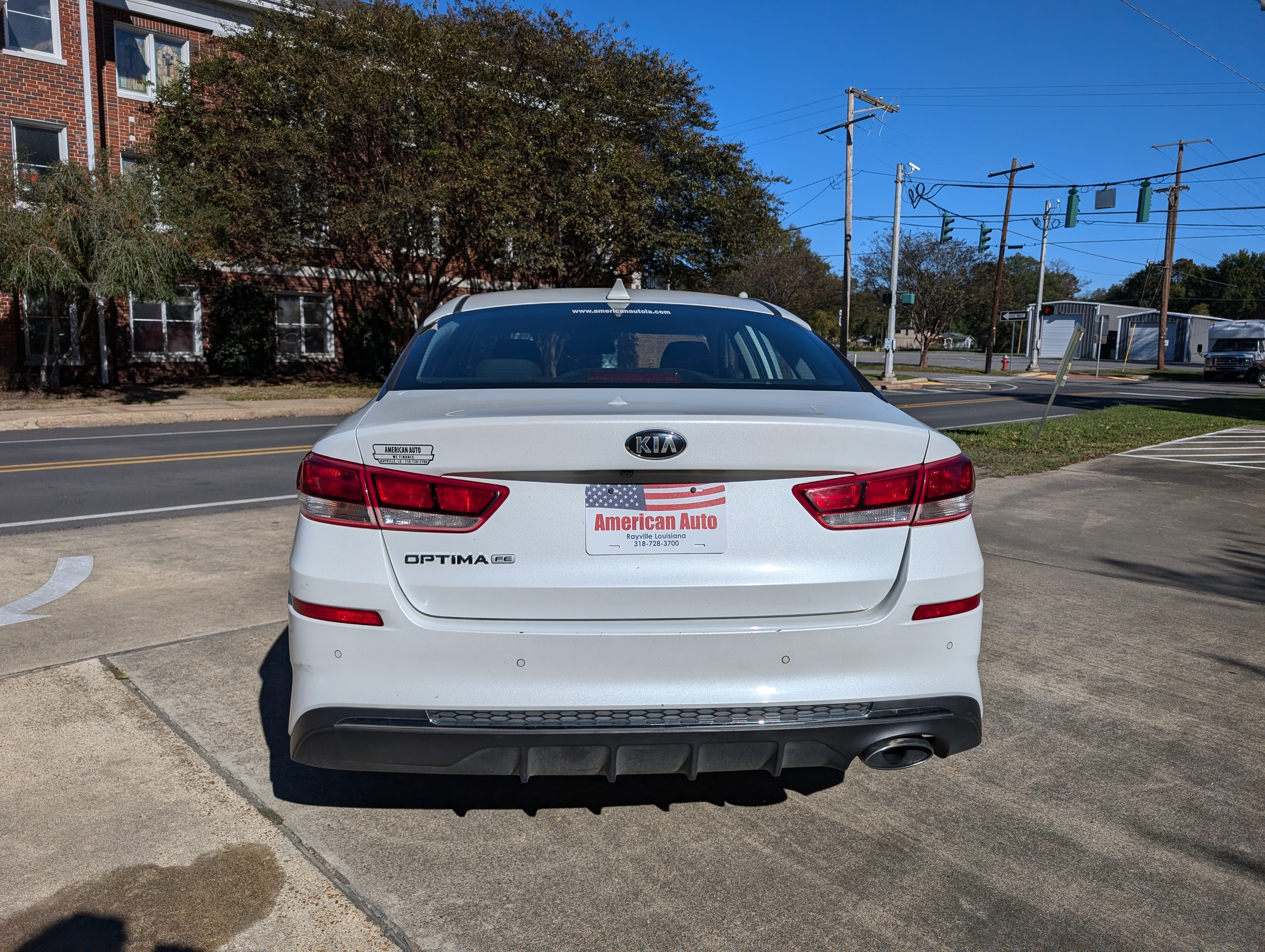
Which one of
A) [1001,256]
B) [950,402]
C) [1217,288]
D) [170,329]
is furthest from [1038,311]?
[1217,288]

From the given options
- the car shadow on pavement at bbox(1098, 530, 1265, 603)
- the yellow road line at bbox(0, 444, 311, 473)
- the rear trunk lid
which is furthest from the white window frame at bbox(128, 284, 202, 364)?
the rear trunk lid

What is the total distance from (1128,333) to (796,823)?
251ft

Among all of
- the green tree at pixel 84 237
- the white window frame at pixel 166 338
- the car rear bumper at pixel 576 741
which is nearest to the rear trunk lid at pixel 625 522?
the car rear bumper at pixel 576 741

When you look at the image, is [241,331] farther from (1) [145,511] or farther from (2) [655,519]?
(2) [655,519]

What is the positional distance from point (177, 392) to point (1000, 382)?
102 ft

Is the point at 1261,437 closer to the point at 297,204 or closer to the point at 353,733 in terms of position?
the point at 353,733

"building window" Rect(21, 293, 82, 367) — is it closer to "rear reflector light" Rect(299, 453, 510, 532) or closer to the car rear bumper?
"rear reflector light" Rect(299, 453, 510, 532)

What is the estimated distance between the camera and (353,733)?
8.52 feet

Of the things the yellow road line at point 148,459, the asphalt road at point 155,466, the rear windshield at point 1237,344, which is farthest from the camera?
the rear windshield at point 1237,344

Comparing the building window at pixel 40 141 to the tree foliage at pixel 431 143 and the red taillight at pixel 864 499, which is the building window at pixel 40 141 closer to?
the tree foliage at pixel 431 143

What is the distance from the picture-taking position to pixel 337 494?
2.60 metres

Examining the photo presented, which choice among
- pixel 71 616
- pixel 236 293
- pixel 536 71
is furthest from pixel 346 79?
pixel 71 616

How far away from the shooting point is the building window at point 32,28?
74.8 feet

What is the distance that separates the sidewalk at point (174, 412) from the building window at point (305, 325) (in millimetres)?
6346
